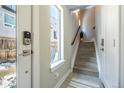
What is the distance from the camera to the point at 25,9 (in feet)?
2.54

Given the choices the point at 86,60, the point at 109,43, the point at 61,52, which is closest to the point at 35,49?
the point at 61,52

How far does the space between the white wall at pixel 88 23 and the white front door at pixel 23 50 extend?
53 centimetres

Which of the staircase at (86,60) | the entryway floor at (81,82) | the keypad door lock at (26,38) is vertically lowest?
the entryway floor at (81,82)

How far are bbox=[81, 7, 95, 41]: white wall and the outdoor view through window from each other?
0.64m

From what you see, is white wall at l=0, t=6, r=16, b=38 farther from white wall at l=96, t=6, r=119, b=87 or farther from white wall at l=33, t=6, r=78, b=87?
white wall at l=96, t=6, r=119, b=87

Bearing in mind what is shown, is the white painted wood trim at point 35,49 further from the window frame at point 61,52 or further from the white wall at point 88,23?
the white wall at point 88,23

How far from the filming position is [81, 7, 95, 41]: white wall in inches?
43.1

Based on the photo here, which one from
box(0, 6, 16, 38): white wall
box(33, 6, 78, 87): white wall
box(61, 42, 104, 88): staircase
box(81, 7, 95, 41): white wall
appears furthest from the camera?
box(81, 7, 95, 41): white wall

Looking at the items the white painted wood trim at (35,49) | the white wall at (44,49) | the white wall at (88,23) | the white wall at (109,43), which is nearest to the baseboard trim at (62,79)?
the white wall at (44,49)

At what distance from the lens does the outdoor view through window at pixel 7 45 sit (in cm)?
64

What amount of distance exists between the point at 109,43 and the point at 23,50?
2.57 feet

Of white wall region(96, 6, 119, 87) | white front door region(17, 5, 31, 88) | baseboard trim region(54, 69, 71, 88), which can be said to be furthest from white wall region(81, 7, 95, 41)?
white front door region(17, 5, 31, 88)
